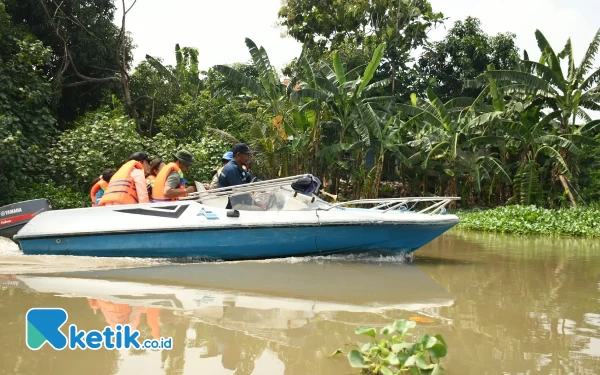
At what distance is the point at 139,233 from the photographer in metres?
6.98

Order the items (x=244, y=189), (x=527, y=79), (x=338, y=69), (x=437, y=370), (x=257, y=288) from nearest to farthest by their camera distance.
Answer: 1. (x=437, y=370)
2. (x=257, y=288)
3. (x=244, y=189)
4. (x=527, y=79)
5. (x=338, y=69)

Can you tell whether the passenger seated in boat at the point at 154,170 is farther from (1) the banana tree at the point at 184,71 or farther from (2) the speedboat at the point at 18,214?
(1) the banana tree at the point at 184,71

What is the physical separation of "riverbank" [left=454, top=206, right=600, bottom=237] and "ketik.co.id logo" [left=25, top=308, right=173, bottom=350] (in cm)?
1049

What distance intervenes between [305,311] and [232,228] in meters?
2.70

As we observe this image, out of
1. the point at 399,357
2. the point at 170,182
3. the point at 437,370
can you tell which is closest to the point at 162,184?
the point at 170,182

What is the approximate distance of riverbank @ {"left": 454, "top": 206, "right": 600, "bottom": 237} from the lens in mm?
11930

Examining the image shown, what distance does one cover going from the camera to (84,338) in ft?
11.7

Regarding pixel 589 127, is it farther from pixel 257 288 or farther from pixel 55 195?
pixel 55 195

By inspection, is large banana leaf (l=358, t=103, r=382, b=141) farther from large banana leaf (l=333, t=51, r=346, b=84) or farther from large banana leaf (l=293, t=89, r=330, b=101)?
large banana leaf (l=293, t=89, r=330, b=101)

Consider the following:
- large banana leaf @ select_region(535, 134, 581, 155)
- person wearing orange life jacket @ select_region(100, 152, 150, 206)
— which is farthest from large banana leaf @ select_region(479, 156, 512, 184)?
person wearing orange life jacket @ select_region(100, 152, 150, 206)

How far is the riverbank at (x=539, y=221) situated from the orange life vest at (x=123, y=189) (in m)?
8.65

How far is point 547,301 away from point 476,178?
37.7 feet

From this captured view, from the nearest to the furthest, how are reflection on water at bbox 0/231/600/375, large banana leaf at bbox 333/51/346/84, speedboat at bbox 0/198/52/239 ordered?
reflection on water at bbox 0/231/600/375 < speedboat at bbox 0/198/52/239 < large banana leaf at bbox 333/51/346/84

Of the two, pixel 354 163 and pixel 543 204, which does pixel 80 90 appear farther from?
pixel 543 204
